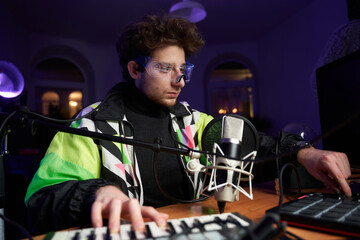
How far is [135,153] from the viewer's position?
4.00 ft

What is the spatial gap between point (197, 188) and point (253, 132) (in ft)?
1.91

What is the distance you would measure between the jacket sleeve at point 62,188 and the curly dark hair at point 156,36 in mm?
618

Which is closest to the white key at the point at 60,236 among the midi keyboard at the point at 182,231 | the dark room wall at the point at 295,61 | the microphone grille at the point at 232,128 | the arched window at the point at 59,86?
the midi keyboard at the point at 182,231

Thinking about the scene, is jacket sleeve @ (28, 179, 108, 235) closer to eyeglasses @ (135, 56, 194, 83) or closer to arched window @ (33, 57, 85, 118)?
eyeglasses @ (135, 56, 194, 83)

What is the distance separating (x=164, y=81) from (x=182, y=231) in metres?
0.91

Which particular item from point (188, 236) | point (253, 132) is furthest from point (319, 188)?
point (188, 236)

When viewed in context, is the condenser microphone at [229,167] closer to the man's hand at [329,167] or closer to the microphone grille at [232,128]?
the microphone grille at [232,128]

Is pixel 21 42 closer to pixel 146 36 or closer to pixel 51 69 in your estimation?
pixel 51 69

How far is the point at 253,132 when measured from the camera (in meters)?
0.77

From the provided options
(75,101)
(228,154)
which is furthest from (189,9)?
(75,101)

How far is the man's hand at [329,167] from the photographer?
840 millimetres

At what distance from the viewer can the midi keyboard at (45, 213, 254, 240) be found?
1.52ft

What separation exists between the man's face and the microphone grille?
0.62m

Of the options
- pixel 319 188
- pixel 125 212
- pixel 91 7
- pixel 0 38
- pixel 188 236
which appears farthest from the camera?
pixel 91 7
